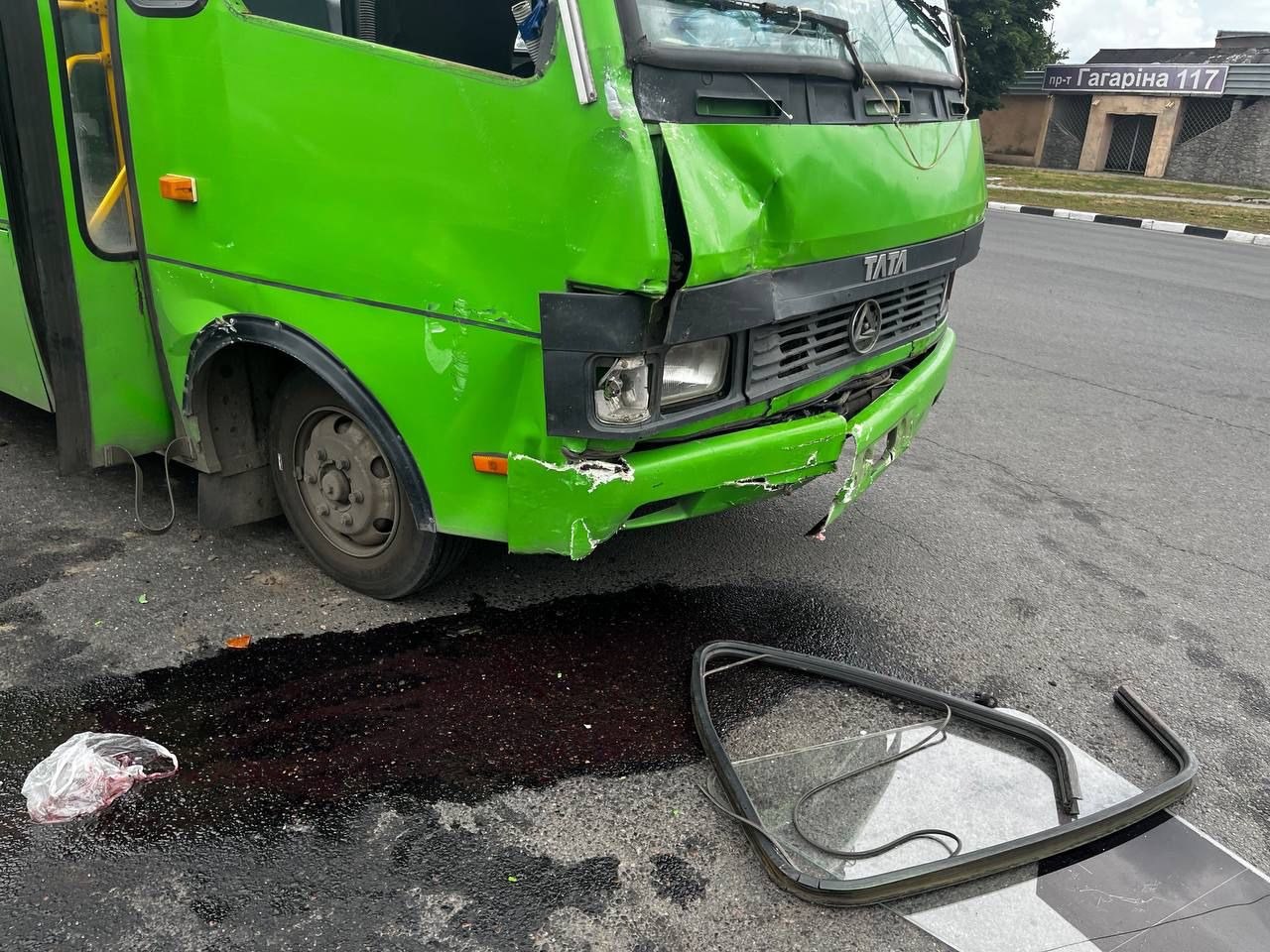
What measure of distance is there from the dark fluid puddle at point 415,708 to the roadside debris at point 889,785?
0.14 m

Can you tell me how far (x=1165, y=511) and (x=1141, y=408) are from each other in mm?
1598

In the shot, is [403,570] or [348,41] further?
[403,570]

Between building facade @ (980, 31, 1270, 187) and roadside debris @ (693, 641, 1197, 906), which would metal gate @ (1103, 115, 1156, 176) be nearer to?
building facade @ (980, 31, 1270, 187)

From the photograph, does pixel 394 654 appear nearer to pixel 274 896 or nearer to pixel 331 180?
pixel 274 896

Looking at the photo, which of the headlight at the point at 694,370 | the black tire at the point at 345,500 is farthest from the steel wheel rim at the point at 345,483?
the headlight at the point at 694,370

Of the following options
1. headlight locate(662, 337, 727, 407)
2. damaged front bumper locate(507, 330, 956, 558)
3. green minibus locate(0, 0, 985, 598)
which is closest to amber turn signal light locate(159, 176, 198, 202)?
green minibus locate(0, 0, 985, 598)

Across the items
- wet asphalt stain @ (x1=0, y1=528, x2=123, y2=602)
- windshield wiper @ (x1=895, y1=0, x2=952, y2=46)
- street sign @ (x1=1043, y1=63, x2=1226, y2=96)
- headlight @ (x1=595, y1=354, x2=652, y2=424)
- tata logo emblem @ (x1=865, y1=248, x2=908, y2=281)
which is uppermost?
street sign @ (x1=1043, y1=63, x2=1226, y2=96)

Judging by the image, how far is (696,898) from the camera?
2.25 m

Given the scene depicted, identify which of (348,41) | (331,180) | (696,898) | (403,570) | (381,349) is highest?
(348,41)

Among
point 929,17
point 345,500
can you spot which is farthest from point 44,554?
point 929,17

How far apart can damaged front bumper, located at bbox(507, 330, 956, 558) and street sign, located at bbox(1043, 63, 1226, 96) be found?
3067 centimetres

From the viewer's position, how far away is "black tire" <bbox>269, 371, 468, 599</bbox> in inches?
124

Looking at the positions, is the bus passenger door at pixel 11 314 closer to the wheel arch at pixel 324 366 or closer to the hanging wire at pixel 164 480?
the hanging wire at pixel 164 480

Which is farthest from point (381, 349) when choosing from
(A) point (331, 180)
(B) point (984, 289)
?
(B) point (984, 289)
